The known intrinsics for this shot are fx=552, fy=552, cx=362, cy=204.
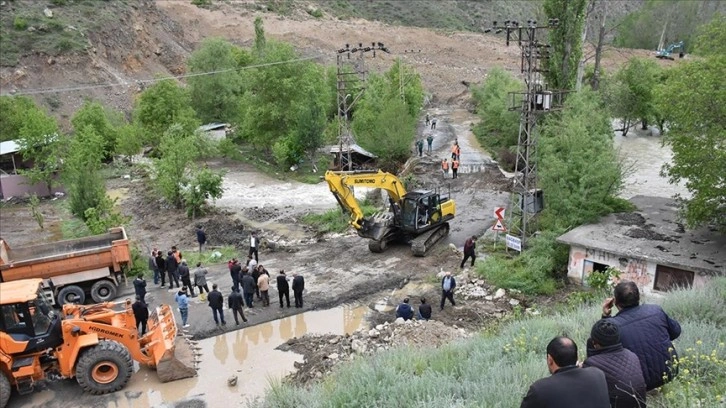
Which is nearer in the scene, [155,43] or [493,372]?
[493,372]

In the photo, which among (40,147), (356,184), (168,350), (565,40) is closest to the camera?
(168,350)

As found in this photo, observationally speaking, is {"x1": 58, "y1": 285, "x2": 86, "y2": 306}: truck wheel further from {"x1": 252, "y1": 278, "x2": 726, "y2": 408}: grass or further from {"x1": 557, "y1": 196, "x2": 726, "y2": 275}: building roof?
{"x1": 557, "y1": 196, "x2": 726, "y2": 275}: building roof

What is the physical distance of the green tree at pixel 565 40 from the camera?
25.0m

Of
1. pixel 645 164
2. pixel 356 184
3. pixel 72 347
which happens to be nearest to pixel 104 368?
pixel 72 347

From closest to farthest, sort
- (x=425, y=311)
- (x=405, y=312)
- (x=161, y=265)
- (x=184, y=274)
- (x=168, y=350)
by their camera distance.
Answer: (x=168, y=350), (x=425, y=311), (x=405, y=312), (x=184, y=274), (x=161, y=265)

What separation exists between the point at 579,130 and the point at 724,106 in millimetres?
4140

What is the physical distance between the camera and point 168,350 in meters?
11.5

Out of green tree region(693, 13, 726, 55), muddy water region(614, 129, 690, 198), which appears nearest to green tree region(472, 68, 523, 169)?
muddy water region(614, 129, 690, 198)

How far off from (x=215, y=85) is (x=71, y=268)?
92.6 ft

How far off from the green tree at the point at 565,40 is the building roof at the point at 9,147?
27.1 meters

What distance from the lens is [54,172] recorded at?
2939 centimetres

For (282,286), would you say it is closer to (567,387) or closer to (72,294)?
(72,294)

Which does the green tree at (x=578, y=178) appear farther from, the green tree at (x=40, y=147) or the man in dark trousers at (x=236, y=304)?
the green tree at (x=40, y=147)

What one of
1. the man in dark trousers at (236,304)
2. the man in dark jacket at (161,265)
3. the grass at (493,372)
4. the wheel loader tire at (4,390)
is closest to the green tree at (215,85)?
the man in dark jacket at (161,265)
